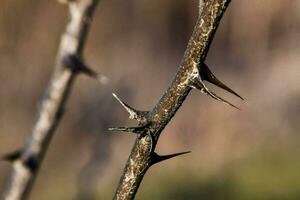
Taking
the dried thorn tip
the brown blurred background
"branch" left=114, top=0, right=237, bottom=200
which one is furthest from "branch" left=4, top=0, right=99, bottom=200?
the brown blurred background

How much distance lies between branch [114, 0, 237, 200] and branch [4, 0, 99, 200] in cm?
59

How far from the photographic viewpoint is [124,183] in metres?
0.72

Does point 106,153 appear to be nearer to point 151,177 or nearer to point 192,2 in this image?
point 151,177

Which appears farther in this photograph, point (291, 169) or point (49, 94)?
point (291, 169)

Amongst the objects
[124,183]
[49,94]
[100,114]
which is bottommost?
[100,114]

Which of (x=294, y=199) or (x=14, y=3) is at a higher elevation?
A: (x=14, y=3)

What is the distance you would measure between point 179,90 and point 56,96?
717 mm

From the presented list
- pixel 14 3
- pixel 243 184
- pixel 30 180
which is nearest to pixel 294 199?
pixel 243 184

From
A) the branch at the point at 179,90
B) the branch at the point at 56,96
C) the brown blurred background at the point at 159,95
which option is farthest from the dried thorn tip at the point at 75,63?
the brown blurred background at the point at 159,95

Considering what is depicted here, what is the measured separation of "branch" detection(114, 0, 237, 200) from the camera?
0.63 m

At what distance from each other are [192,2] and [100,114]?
3.06ft

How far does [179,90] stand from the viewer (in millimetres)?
677

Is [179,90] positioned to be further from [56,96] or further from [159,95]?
[159,95]

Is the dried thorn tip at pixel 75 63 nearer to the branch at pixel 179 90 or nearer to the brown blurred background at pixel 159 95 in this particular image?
the branch at pixel 179 90
